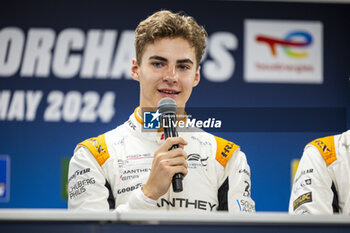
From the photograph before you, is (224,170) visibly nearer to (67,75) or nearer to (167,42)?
(167,42)

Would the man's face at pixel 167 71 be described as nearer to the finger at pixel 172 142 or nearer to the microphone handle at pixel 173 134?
the microphone handle at pixel 173 134

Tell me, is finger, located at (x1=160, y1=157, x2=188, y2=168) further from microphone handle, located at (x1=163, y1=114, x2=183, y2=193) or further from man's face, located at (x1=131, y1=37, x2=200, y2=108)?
man's face, located at (x1=131, y1=37, x2=200, y2=108)

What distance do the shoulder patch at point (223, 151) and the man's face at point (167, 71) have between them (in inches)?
8.8

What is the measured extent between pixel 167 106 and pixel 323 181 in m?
A: 0.70

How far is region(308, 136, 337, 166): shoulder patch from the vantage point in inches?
77.4

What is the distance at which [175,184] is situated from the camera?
1581 mm

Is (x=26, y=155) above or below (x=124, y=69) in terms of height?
below

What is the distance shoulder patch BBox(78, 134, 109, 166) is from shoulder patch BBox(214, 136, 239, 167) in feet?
1.43

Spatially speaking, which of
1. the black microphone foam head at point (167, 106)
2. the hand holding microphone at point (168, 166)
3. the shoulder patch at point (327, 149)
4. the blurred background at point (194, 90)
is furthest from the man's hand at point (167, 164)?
the blurred background at point (194, 90)

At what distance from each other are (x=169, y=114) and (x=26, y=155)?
7.47ft

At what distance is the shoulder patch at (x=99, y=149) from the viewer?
1856 millimetres

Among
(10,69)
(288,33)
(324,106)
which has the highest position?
(288,33)

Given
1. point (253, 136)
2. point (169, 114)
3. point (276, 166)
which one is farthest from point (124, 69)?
point (169, 114)

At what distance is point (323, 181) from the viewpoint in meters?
1.92
